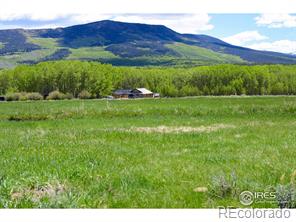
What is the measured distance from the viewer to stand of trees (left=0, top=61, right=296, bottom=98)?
116312mm

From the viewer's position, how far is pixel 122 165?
10.8 metres

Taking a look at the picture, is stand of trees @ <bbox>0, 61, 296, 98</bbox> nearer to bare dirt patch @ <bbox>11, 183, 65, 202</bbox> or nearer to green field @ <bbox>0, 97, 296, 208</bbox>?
green field @ <bbox>0, 97, 296, 208</bbox>

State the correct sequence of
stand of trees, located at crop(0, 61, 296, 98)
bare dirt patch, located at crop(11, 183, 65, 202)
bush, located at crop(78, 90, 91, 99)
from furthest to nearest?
stand of trees, located at crop(0, 61, 296, 98) → bush, located at crop(78, 90, 91, 99) → bare dirt patch, located at crop(11, 183, 65, 202)

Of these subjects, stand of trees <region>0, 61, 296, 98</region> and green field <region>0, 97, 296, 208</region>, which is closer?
green field <region>0, 97, 296, 208</region>

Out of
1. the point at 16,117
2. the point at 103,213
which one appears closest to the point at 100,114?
the point at 16,117

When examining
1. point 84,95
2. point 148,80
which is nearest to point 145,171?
point 84,95

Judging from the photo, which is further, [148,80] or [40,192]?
[148,80]

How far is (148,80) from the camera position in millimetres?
150750

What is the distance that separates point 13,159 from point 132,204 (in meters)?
5.38

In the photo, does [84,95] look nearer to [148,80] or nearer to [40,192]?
[148,80]

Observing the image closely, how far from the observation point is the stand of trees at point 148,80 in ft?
382

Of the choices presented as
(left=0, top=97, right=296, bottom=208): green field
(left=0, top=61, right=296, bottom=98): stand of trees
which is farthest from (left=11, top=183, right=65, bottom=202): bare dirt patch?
(left=0, top=61, right=296, bottom=98): stand of trees

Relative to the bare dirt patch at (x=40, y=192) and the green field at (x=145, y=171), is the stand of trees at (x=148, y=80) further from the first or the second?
the bare dirt patch at (x=40, y=192)

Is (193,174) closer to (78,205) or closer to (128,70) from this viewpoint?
(78,205)
